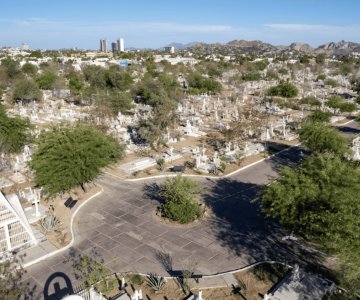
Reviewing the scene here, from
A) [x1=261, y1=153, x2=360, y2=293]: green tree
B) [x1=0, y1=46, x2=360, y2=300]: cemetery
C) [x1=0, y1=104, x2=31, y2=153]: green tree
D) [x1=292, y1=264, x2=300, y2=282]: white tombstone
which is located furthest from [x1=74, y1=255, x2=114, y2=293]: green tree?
[x1=0, y1=104, x2=31, y2=153]: green tree

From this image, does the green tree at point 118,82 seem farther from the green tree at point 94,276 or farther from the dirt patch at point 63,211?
the green tree at point 94,276

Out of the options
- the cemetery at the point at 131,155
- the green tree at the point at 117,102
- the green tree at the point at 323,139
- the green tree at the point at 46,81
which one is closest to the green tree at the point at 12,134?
the cemetery at the point at 131,155

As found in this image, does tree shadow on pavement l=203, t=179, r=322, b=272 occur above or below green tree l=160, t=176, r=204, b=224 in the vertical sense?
below

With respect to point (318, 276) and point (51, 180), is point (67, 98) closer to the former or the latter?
point (51, 180)

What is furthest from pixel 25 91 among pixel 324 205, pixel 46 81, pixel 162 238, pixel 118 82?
pixel 324 205

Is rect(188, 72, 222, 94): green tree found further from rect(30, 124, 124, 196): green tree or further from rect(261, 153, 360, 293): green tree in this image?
rect(261, 153, 360, 293): green tree
